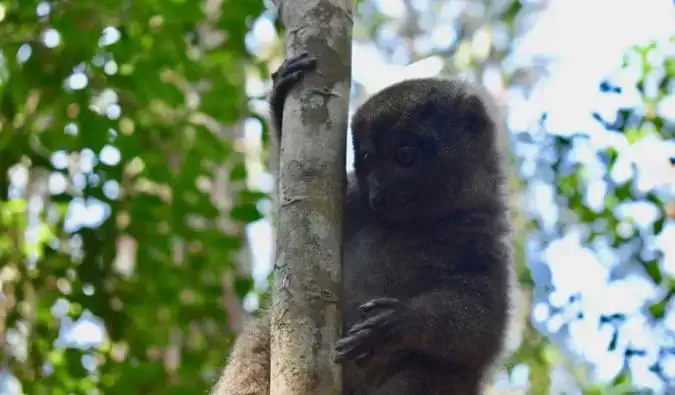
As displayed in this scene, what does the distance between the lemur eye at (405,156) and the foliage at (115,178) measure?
1.54 m

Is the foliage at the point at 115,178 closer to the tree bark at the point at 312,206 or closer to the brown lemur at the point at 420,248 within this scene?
the brown lemur at the point at 420,248

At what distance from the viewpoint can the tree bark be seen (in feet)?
10.6

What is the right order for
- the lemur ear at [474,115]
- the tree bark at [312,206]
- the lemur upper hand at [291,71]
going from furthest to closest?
the lemur ear at [474,115] → the lemur upper hand at [291,71] → the tree bark at [312,206]

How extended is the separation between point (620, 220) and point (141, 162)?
3333mm

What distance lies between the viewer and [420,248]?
16.0 feet

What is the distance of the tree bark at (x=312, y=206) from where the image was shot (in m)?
3.24

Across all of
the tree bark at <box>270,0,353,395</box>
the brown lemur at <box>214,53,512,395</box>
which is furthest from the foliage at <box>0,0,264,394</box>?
the tree bark at <box>270,0,353,395</box>

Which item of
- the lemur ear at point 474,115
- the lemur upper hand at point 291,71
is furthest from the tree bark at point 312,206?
the lemur ear at point 474,115

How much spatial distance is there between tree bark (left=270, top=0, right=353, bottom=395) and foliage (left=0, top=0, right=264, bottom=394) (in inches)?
76.8

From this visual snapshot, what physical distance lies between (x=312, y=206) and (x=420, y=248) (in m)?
1.47

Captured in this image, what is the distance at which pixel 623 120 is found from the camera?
19.7 feet

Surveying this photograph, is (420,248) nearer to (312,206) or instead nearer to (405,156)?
(405,156)

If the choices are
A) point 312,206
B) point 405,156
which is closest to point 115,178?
point 405,156

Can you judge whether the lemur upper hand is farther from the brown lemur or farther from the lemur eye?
the lemur eye
